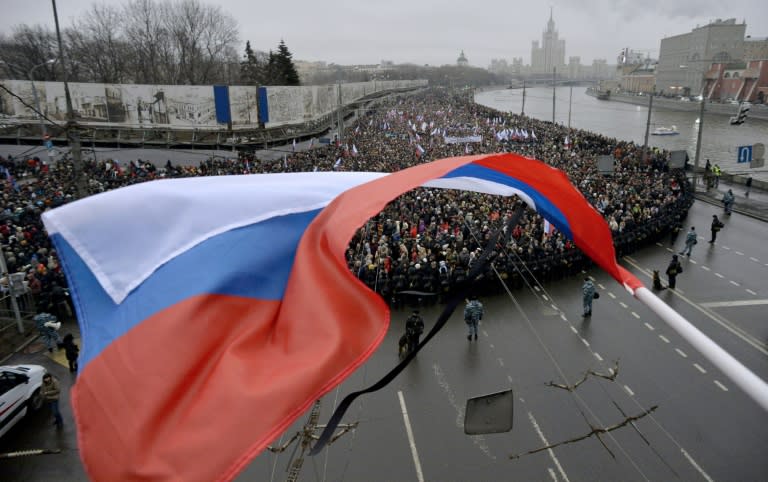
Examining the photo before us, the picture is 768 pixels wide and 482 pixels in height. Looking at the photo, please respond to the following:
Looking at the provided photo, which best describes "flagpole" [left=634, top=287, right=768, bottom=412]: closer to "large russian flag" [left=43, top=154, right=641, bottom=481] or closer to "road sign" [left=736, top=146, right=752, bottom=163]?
"large russian flag" [left=43, top=154, right=641, bottom=481]

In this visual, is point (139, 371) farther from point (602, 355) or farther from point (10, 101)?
point (10, 101)

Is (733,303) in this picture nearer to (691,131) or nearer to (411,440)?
(411,440)

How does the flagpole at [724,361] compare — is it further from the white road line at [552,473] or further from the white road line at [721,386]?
the white road line at [721,386]

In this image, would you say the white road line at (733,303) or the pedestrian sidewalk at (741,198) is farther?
the pedestrian sidewalk at (741,198)

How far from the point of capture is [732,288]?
581 inches

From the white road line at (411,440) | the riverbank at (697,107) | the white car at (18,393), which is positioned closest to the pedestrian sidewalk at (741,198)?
the white road line at (411,440)

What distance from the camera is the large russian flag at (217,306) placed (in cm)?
264

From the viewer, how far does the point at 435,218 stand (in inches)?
722

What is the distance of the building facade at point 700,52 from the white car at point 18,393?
118 meters

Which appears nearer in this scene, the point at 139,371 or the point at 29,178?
the point at 139,371

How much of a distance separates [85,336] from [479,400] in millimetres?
3581

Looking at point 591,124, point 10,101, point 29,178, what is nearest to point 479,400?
point 29,178

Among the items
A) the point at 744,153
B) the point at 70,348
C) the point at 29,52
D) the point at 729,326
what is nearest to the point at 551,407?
the point at 729,326

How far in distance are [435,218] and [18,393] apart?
13305 mm
